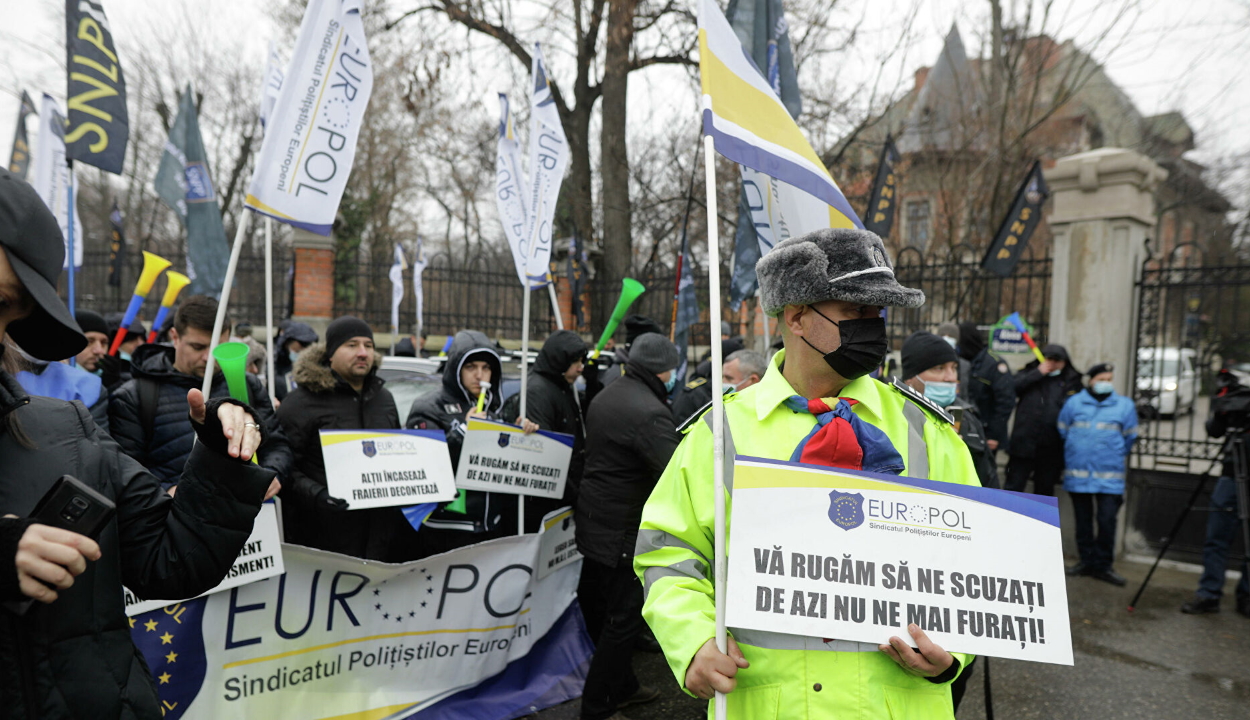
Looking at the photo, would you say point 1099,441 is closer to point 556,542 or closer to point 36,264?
point 556,542

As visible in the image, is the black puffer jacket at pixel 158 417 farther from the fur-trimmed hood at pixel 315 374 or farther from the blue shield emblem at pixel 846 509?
the blue shield emblem at pixel 846 509

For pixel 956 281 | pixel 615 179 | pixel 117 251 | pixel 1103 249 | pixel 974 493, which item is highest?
pixel 615 179

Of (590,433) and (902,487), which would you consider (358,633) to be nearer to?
(590,433)

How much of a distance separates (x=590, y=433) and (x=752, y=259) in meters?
2.16

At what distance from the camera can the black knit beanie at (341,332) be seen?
4.52 m

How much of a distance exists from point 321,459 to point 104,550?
2.86 m

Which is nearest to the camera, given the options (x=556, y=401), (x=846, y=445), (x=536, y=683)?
(x=846, y=445)

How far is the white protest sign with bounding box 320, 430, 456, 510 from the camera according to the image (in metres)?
4.19

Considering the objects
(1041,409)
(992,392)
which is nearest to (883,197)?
(992,392)

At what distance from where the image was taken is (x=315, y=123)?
4039 millimetres

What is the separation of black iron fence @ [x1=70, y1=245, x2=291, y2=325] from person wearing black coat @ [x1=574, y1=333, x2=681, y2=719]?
11.0m

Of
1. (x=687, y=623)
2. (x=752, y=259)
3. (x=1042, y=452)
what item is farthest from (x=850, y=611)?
(x=1042, y=452)

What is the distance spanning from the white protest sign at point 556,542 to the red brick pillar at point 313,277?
32.2ft

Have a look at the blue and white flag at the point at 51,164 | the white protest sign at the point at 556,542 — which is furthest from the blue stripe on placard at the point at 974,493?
the blue and white flag at the point at 51,164
